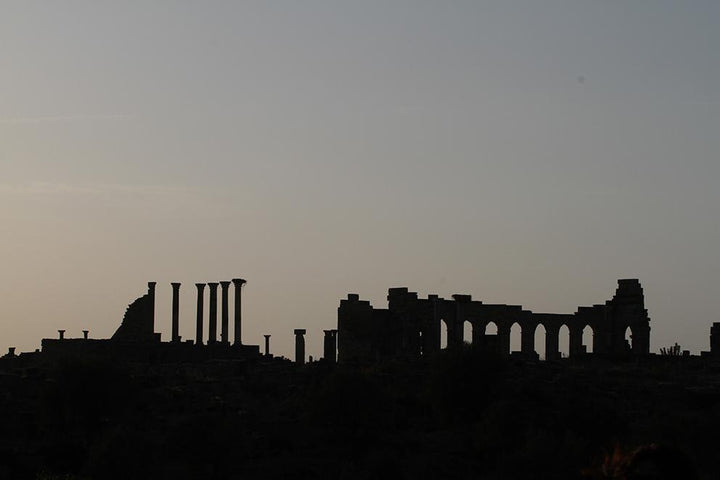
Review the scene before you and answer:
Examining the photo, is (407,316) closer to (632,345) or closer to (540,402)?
(632,345)

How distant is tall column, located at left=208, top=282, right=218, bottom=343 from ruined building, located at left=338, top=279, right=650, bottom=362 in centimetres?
652

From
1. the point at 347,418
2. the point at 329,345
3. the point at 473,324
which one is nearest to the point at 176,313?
the point at 329,345

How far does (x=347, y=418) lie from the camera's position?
1945 inches

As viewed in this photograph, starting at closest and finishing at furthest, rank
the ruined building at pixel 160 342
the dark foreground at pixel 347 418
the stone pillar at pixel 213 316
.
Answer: the dark foreground at pixel 347 418 → the ruined building at pixel 160 342 → the stone pillar at pixel 213 316

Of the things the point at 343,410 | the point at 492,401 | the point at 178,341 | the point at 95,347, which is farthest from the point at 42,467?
the point at 178,341

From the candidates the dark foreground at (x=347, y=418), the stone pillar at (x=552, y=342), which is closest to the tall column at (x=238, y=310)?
the dark foreground at (x=347, y=418)

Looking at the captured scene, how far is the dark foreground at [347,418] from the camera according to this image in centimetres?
4350

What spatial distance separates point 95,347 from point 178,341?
5721mm

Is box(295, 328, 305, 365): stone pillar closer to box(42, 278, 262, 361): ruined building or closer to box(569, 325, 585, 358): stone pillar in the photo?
box(42, 278, 262, 361): ruined building

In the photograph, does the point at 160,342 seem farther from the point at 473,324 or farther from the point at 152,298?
the point at 473,324

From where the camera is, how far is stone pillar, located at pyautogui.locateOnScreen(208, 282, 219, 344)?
2840 inches

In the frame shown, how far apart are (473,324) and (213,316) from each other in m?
13.2

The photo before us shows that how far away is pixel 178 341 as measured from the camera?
7081 centimetres

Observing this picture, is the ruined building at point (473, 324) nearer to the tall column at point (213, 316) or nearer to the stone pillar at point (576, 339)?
the stone pillar at point (576, 339)
